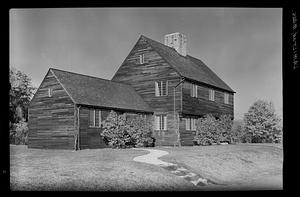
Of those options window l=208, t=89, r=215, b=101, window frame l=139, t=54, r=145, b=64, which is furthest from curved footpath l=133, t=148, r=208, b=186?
window l=208, t=89, r=215, b=101

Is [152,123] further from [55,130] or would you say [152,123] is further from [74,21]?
[74,21]

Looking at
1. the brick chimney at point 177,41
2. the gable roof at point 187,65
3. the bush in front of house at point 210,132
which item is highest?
the brick chimney at point 177,41

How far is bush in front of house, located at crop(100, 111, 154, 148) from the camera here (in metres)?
22.9

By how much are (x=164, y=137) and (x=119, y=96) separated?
4165 mm

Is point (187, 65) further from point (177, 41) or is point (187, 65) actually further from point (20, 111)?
point (20, 111)

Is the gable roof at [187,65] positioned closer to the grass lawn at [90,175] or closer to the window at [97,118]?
the window at [97,118]

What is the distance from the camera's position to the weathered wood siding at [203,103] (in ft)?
87.5

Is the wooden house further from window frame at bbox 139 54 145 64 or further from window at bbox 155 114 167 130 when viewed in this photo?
window frame at bbox 139 54 145 64

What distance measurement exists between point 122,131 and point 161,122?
4767 millimetres

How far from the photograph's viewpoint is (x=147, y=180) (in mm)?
14016

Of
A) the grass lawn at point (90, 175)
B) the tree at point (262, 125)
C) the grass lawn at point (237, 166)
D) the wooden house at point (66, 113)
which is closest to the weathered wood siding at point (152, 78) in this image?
the wooden house at point (66, 113)

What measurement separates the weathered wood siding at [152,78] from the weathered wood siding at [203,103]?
1.95 ft

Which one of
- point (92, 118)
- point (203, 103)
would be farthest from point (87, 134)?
point (203, 103)
